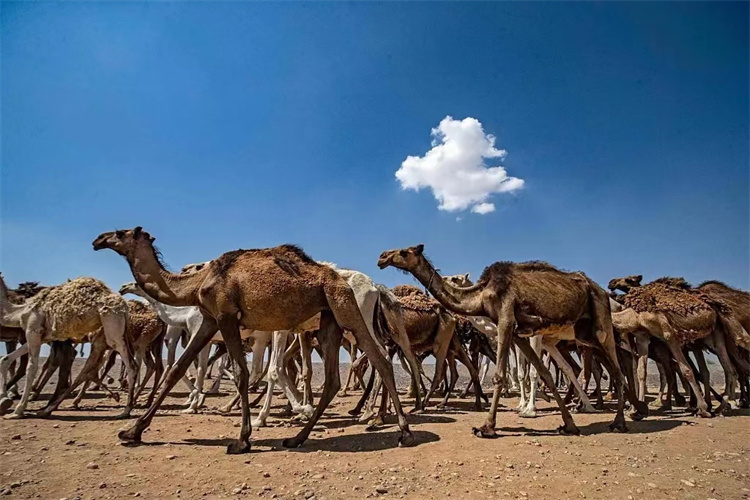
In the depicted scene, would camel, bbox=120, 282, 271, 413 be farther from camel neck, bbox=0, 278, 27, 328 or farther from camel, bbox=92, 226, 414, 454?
camel, bbox=92, 226, 414, 454

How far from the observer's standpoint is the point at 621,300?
1427 cm

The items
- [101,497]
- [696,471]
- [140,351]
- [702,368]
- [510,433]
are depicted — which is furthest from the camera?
[140,351]

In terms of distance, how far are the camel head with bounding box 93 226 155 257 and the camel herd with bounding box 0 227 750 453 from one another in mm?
21

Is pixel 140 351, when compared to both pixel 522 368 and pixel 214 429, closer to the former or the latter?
pixel 214 429

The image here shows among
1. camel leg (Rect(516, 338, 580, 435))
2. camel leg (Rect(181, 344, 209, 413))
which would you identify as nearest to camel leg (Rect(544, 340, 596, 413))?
camel leg (Rect(516, 338, 580, 435))

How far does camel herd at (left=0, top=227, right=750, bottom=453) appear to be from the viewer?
7.76 meters

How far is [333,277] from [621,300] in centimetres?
1056

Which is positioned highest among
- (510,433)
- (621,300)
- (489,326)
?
(621,300)

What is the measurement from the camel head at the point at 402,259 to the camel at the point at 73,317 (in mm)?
7155

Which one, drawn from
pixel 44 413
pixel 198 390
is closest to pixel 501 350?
pixel 198 390

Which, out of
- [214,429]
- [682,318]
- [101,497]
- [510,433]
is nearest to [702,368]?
[682,318]

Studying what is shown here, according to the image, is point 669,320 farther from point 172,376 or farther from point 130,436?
point 130,436

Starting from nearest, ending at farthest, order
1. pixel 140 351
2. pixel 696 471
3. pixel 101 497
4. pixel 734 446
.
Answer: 1. pixel 101 497
2. pixel 696 471
3. pixel 734 446
4. pixel 140 351

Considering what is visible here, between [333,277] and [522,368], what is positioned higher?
[333,277]
